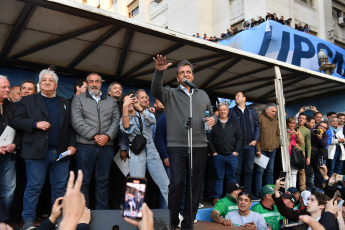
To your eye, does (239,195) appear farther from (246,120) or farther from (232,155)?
(246,120)

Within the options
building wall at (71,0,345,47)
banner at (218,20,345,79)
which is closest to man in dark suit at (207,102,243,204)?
banner at (218,20,345,79)

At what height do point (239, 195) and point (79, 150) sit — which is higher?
point (79, 150)

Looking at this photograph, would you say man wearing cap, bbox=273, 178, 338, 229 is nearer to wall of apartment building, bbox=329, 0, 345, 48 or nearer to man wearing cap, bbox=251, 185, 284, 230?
man wearing cap, bbox=251, 185, 284, 230

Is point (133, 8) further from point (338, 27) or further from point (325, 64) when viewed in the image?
point (325, 64)

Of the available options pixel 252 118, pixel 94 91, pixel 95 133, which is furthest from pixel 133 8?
pixel 95 133

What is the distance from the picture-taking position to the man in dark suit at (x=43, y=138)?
3555mm

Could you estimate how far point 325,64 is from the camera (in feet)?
31.8

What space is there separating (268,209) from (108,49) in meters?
4.47

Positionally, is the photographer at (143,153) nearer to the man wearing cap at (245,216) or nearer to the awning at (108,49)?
the man wearing cap at (245,216)

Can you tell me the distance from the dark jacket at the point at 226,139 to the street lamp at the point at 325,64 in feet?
18.0

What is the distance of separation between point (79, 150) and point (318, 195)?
326 cm

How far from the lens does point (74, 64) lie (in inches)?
269

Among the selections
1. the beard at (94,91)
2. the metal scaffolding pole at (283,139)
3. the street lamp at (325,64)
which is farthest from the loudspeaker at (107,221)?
the street lamp at (325,64)

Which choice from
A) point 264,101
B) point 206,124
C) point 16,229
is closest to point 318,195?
point 206,124
